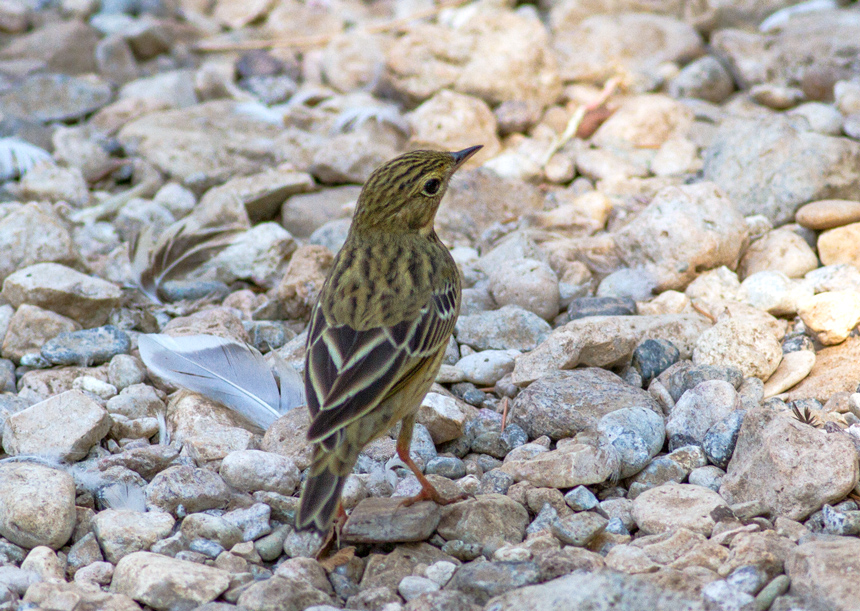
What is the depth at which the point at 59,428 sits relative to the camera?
14.1 feet

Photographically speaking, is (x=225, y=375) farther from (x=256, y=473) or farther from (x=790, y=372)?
(x=790, y=372)

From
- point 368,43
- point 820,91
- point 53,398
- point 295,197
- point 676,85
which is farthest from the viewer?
point 368,43

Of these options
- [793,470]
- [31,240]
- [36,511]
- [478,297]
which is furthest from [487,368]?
[31,240]

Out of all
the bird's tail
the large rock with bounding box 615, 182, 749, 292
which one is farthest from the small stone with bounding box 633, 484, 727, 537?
the large rock with bounding box 615, 182, 749, 292

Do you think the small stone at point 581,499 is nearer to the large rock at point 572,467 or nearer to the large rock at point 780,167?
the large rock at point 572,467

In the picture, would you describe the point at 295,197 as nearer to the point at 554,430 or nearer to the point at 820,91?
the point at 554,430

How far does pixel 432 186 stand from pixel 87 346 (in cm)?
237

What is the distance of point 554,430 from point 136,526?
83.1 inches

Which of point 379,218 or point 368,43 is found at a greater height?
point 379,218

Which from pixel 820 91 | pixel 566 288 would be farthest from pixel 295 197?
pixel 820 91

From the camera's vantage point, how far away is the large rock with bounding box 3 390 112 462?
4250 mm

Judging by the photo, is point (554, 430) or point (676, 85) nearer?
point (554, 430)

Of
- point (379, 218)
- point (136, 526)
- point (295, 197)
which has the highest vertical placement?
point (379, 218)

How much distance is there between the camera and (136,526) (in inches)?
145
